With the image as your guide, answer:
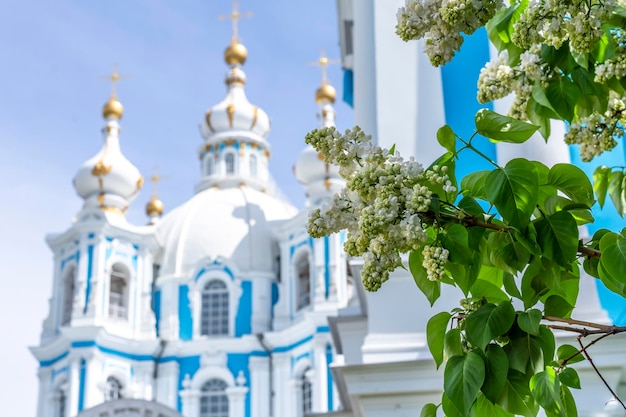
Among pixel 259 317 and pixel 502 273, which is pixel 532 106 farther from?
pixel 259 317

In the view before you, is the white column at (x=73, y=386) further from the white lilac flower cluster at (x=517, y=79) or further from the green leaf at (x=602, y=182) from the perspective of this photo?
the white lilac flower cluster at (x=517, y=79)

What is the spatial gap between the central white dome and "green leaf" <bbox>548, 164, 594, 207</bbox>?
92.0 ft

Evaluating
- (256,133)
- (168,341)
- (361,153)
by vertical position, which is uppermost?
(256,133)

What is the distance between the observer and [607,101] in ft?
11.1

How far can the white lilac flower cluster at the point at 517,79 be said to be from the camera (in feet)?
10.8

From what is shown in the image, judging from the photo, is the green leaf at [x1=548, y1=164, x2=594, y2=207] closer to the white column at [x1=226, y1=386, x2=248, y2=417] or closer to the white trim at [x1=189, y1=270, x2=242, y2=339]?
the white column at [x1=226, y1=386, x2=248, y2=417]

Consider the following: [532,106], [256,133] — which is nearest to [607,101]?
[532,106]

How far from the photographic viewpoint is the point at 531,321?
2840 mm

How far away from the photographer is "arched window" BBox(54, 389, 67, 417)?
94.7 ft

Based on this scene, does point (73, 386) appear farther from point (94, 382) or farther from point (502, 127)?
point (502, 127)

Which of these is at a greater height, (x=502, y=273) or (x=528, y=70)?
(x=528, y=70)

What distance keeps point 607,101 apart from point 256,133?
32.1 m

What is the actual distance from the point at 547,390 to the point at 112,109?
31.8 m

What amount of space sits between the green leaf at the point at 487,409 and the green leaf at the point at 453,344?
0.54ft
